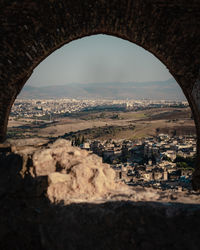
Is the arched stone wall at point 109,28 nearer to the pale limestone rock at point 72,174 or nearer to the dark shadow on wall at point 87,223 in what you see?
the pale limestone rock at point 72,174

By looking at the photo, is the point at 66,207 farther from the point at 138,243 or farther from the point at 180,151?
the point at 180,151

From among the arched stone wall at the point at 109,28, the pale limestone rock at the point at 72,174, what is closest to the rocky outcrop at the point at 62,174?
the pale limestone rock at the point at 72,174

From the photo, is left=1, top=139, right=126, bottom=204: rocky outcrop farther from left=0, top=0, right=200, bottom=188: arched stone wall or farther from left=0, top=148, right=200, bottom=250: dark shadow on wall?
left=0, top=0, right=200, bottom=188: arched stone wall

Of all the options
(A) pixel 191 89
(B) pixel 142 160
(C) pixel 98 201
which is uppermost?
(A) pixel 191 89

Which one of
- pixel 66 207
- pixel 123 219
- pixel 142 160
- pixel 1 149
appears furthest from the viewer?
pixel 142 160

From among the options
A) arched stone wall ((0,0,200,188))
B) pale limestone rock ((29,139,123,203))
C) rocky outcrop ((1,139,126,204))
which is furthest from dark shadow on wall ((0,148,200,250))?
arched stone wall ((0,0,200,188))

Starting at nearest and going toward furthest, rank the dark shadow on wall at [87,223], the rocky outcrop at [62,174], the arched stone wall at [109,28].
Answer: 1. the dark shadow on wall at [87,223]
2. the rocky outcrop at [62,174]
3. the arched stone wall at [109,28]

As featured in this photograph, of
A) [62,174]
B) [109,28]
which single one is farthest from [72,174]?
[109,28]

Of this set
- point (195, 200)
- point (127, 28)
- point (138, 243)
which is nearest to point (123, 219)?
point (138, 243)
